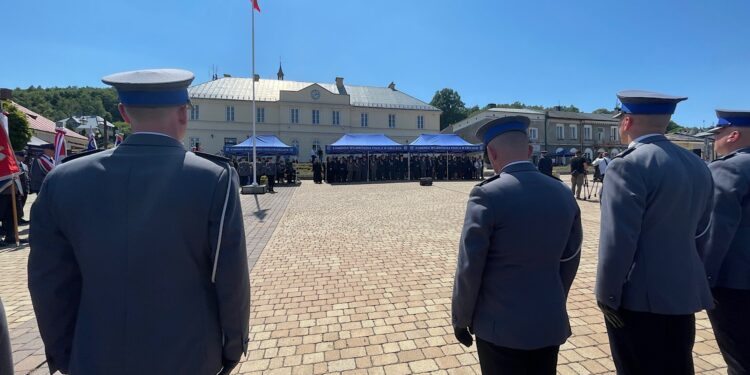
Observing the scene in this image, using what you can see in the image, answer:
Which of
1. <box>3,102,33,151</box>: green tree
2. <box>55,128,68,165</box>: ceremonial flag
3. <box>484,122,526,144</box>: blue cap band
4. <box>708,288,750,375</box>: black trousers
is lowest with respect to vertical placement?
<box>708,288,750,375</box>: black trousers

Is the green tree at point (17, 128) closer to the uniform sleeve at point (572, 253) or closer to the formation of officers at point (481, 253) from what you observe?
the formation of officers at point (481, 253)

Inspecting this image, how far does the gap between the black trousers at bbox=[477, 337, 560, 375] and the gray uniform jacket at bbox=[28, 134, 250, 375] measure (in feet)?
4.58

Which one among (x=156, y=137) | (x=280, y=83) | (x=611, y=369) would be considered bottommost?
(x=611, y=369)

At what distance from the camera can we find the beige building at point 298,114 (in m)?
41.7

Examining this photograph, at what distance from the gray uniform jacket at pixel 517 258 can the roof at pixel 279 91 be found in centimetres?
4359

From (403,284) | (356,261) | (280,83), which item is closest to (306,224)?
(356,261)

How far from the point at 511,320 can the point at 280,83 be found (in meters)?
50.6

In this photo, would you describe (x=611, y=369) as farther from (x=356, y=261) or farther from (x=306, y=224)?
(x=306, y=224)

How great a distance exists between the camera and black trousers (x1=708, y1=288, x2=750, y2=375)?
2.37 meters

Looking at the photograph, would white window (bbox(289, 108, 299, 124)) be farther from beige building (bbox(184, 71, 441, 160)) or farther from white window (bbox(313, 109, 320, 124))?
white window (bbox(313, 109, 320, 124))

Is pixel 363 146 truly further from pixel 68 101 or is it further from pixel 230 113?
pixel 68 101

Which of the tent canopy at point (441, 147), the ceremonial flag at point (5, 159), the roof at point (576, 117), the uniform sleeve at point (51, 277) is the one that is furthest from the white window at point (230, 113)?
the uniform sleeve at point (51, 277)

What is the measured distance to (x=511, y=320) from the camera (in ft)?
6.24

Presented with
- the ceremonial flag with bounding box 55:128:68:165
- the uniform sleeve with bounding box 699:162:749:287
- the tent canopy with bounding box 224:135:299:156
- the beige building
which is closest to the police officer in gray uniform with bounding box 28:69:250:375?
the uniform sleeve with bounding box 699:162:749:287
